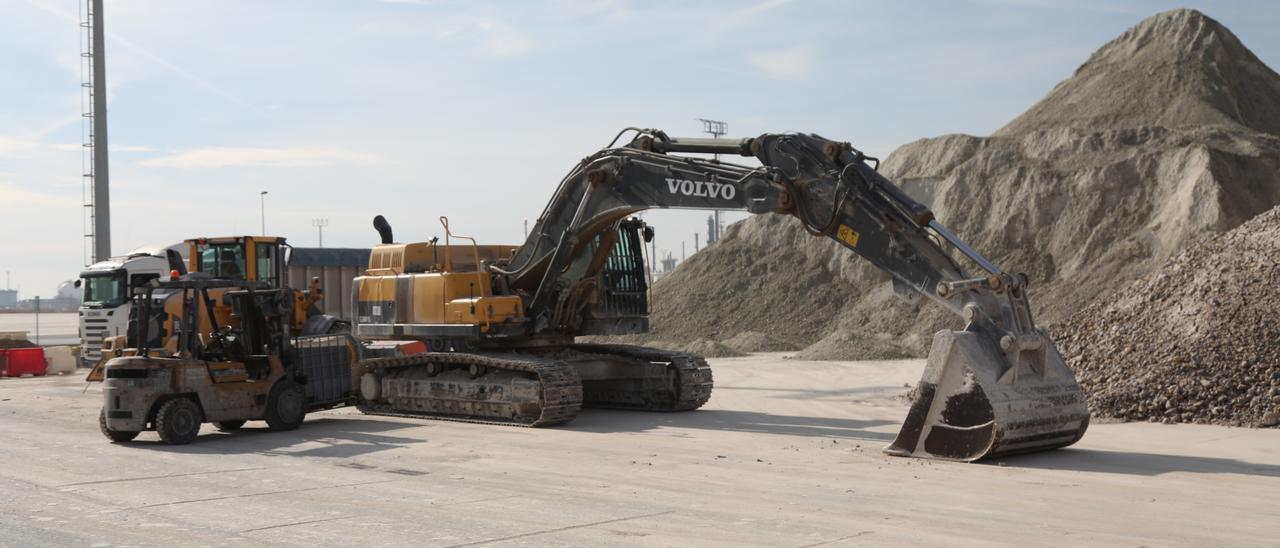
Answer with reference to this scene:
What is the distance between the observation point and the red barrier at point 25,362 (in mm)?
31547

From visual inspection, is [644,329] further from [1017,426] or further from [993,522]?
[993,522]

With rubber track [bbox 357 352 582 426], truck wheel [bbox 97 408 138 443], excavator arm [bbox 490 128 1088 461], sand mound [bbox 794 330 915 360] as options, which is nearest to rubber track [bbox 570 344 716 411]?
rubber track [bbox 357 352 582 426]

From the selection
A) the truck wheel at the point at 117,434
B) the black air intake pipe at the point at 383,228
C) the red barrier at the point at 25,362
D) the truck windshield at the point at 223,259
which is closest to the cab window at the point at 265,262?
the truck windshield at the point at 223,259

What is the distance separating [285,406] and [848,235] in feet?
25.4

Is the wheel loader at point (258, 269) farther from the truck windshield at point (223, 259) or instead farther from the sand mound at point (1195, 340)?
the sand mound at point (1195, 340)

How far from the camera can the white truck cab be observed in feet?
90.8

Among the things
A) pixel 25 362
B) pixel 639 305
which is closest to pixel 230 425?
pixel 639 305

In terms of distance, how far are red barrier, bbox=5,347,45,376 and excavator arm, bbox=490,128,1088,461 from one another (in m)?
21.5

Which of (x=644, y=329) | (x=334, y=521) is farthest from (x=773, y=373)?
(x=334, y=521)

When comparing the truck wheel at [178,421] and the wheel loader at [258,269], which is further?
the wheel loader at [258,269]

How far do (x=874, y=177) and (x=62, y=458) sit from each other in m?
9.52

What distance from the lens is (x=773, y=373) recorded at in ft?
87.4

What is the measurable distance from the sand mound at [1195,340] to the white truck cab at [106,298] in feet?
63.2

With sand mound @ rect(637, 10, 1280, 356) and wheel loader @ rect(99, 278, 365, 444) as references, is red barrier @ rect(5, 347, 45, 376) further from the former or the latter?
sand mound @ rect(637, 10, 1280, 356)
